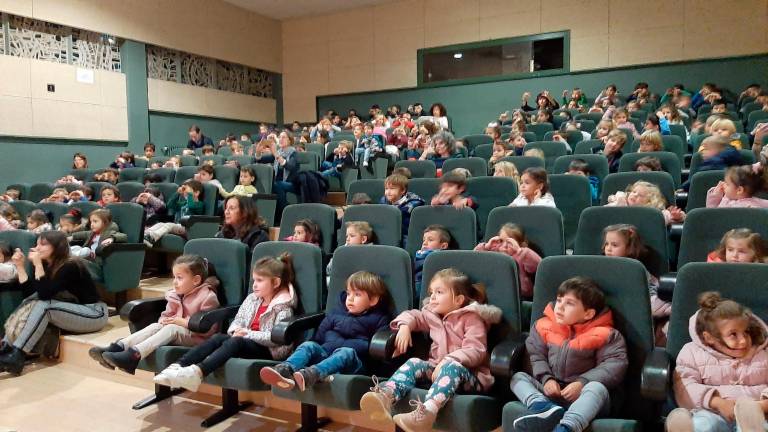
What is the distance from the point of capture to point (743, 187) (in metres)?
2.09

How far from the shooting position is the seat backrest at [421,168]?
3.58 m

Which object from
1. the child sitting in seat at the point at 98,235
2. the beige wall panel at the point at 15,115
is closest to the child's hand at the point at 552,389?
the child sitting in seat at the point at 98,235

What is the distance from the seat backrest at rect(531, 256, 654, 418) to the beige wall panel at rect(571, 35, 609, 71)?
6678mm

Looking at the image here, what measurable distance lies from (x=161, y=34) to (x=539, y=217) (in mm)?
7109

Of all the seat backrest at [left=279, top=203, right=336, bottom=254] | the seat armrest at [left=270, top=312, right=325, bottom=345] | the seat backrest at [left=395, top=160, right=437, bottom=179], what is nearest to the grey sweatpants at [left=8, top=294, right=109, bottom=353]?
the seat backrest at [left=279, top=203, right=336, bottom=254]

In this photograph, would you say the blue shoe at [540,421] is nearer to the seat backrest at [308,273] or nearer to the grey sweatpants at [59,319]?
the seat backrest at [308,273]

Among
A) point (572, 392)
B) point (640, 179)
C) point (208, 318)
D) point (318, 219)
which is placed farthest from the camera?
point (318, 219)

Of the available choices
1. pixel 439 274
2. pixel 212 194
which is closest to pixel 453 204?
pixel 439 274

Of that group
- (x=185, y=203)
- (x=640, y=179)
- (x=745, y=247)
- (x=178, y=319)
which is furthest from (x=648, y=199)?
(x=185, y=203)

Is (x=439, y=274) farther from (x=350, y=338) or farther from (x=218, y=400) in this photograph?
A: (x=218, y=400)

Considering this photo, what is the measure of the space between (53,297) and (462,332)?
2057mm

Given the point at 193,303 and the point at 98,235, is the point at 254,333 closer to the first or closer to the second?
the point at 193,303

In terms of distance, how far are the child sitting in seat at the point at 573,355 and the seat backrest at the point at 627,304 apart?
0.12 ft

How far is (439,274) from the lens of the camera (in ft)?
5.59
